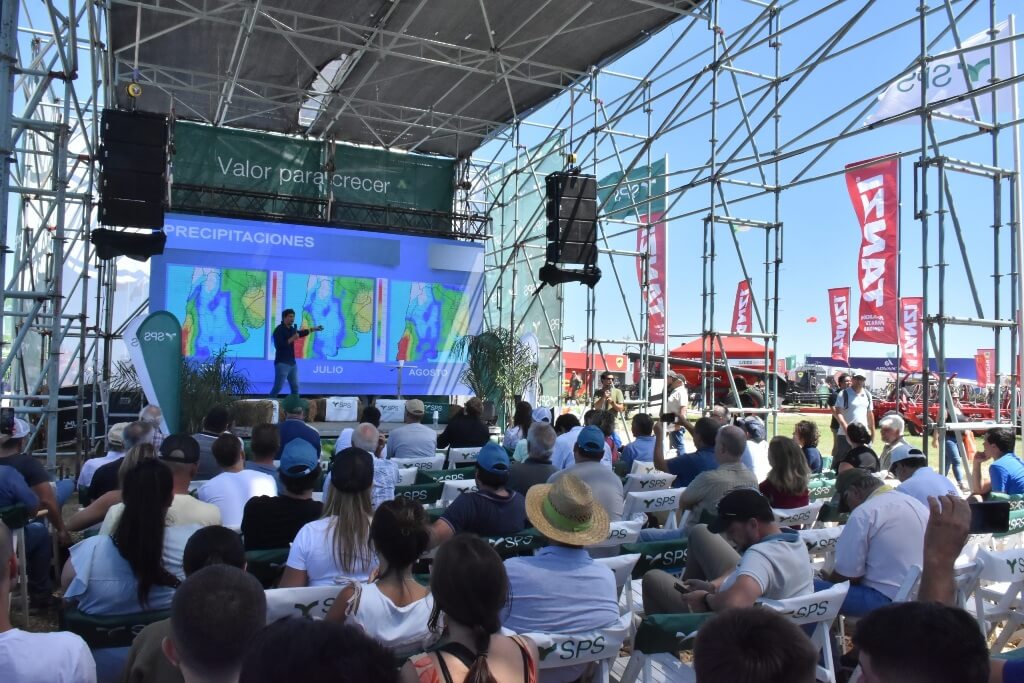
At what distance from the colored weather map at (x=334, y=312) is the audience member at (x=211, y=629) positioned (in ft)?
37.7

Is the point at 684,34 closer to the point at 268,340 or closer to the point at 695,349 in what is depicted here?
the point at 268,340

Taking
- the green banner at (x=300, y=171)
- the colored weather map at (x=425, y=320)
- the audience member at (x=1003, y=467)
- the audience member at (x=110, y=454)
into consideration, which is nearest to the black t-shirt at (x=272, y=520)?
the audience member at (x=110, y=454)

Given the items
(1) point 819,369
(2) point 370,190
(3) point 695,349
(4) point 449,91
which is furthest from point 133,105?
(1) point 819,369

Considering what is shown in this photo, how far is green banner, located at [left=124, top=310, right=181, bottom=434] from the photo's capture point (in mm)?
7547

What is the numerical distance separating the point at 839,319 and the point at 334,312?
10.9 meters

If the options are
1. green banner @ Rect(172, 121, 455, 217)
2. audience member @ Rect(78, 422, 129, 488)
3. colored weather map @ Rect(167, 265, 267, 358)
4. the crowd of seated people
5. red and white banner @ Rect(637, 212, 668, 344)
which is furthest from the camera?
red and white banner @ Rect(637, 212, 668, 344)

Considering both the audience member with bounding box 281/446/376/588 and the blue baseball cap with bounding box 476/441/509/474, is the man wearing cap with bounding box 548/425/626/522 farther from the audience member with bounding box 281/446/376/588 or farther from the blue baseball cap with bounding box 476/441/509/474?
the audience member with bounding box 281/446/376/588

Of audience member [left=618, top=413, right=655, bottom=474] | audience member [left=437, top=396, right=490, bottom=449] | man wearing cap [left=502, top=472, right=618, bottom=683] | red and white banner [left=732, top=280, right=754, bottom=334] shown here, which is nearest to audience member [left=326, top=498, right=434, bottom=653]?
man wearing cap [left=502, top=472, right=618, bottom=683]

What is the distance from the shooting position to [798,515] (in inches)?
158

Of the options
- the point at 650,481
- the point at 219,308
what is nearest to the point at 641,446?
the point at 650,481

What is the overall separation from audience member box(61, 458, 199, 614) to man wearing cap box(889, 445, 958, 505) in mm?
2989

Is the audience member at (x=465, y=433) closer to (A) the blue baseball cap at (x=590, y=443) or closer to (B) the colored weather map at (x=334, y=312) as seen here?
(A) the blue baseball cap at (x=590, y=443)

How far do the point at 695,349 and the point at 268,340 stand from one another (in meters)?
16.6

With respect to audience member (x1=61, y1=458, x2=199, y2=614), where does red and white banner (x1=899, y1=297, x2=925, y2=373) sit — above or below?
above
